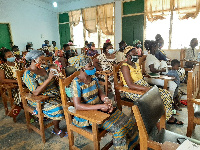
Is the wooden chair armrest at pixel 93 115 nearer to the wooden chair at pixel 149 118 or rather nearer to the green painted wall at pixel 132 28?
the wooden chair at pixel 149 118

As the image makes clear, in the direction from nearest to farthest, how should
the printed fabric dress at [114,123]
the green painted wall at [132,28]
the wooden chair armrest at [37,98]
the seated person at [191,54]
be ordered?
the printed fabric dress at [114,123] < the wooden chair armrest at [37,98] < the seated person at [191,54] < the green painted wall at [132,28]

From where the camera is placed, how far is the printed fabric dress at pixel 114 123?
1.52 metres

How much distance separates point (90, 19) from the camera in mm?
8031

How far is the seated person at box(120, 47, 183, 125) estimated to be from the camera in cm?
220

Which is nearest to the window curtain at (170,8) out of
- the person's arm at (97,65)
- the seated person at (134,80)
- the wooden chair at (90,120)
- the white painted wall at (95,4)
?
the white painted wall at (95,4)

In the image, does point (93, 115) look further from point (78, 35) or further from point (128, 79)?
point (78, 35)

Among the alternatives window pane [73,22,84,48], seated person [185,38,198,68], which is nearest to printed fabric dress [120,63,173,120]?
seated person [185,38,198,68]

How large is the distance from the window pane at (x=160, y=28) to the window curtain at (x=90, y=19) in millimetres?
2857

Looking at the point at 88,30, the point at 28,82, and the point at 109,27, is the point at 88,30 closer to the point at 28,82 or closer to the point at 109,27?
the point at 109,27

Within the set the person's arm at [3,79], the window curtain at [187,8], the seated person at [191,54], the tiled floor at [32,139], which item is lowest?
the tiled floor at [32,139]

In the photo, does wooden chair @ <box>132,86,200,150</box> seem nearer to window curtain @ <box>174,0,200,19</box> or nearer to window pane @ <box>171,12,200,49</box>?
window pane @ <box>171,12,200,49</box>

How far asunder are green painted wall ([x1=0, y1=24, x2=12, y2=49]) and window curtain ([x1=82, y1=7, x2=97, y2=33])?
3893mm

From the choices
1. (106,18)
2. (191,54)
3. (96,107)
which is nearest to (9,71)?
(96,107)

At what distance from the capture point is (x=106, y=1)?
731 centimetres
